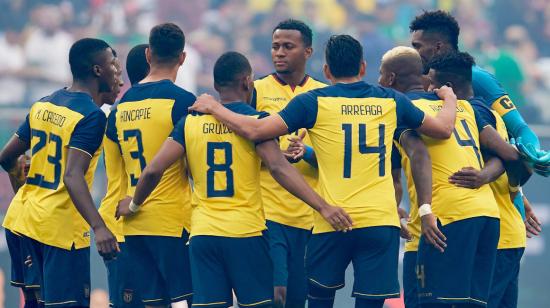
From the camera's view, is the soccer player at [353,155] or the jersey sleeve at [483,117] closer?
the soccer player at [353,155]

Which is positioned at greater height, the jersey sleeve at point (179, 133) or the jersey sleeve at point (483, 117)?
the jersey sleeve at point (483, 117)

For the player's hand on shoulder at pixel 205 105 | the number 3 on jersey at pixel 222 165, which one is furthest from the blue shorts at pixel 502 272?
the player's hand on shoulder at pixel 205 105

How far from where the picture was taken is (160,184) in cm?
847

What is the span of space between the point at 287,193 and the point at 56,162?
2.06 meters

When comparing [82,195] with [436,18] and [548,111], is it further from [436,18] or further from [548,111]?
[548,111]

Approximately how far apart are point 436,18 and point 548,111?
32.5 ft

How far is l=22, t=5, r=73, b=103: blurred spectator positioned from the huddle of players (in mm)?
9487

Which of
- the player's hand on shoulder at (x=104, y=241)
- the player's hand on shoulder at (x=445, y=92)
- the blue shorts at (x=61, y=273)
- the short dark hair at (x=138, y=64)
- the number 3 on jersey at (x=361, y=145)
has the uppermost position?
the short dark hair at (x=138, y=64)

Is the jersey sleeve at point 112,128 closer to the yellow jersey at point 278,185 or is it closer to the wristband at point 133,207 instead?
the wristband at point 133,207

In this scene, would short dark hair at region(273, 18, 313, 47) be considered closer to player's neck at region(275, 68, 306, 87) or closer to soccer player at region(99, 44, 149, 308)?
player's neck at region(275, 68, 306, 87)

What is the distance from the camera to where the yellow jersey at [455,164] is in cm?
857

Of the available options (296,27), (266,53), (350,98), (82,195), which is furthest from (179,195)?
(266,53)

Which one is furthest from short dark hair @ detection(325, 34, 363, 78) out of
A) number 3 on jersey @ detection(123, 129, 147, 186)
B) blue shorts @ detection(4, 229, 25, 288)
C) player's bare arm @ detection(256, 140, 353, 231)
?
blue shorts @ detection(4, 229, 25, 288)

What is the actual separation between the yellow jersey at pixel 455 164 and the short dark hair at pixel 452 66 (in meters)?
0.28
